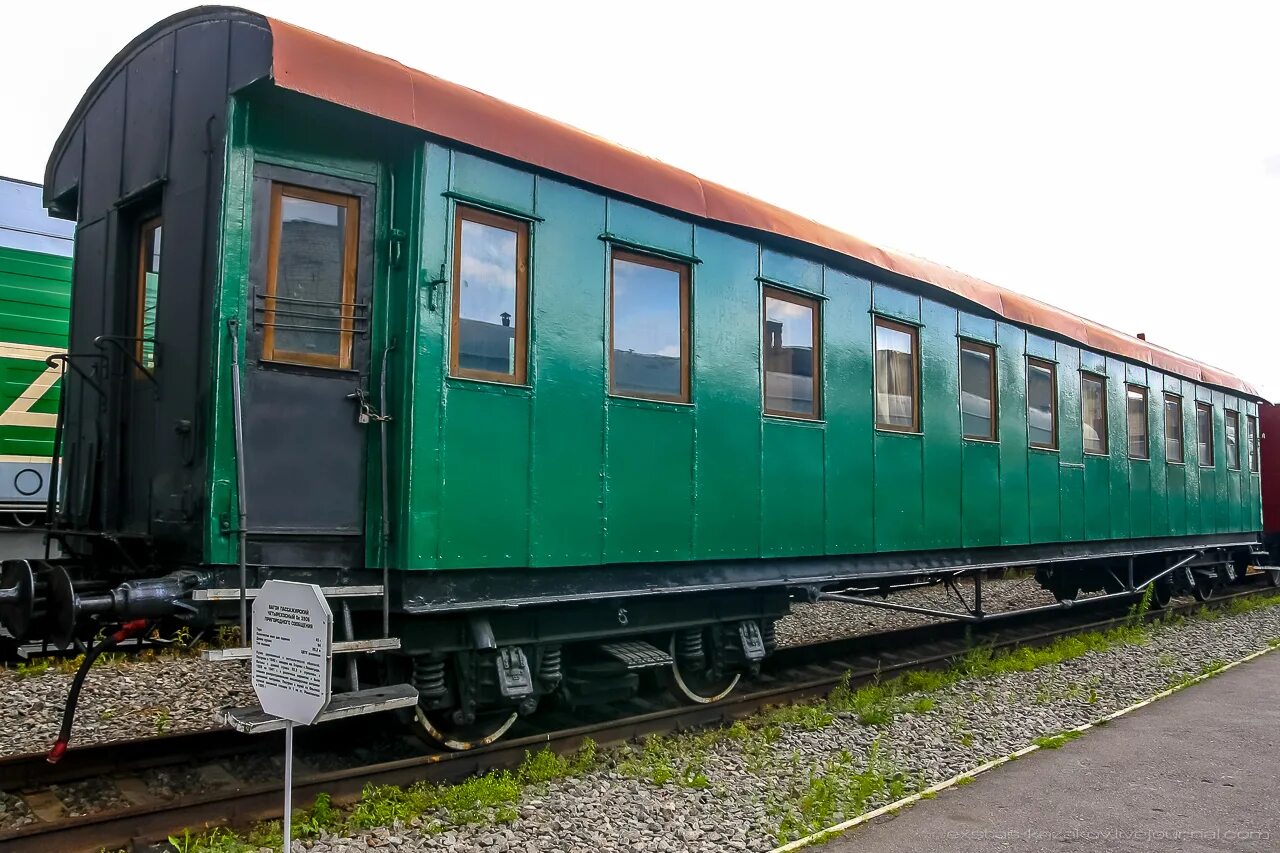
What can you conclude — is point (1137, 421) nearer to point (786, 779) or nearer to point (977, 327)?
point (977, 327)

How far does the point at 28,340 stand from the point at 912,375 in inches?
340

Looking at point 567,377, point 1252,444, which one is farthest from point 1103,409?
point 567,377

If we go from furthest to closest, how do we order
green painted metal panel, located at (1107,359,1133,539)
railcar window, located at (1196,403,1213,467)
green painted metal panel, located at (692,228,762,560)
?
1. railcar window, located at (1196,403,1213,467)
2. green painted metal panel, located at (1107,359,1133,539)
3. green painted metal panel, located at (692,228,762,560)

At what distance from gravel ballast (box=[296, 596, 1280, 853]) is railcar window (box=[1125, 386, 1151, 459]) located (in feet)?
14.0

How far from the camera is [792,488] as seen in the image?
699 cm

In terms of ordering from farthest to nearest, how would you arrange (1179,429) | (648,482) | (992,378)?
(1179,429), (992,378), (648,482)

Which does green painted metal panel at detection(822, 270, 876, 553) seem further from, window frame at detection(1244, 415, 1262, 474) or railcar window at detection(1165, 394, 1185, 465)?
window frame at detection(1244, 415, 1262, 474)

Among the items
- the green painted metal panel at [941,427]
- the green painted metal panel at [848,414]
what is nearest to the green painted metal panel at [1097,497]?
the green painted metal panel at [941,427]

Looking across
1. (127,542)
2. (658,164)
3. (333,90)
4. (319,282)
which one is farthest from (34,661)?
(658,164)

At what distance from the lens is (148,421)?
5195 mm

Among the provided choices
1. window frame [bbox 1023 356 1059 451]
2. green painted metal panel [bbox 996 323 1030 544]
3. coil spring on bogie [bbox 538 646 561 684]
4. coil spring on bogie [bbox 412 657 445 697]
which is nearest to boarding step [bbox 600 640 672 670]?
coil spring on bogie [bbox 538 646 561 684]

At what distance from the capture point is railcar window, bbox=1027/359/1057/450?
10094 mm

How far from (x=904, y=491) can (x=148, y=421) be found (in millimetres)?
5668

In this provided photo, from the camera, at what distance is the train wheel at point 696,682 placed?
6586mm
